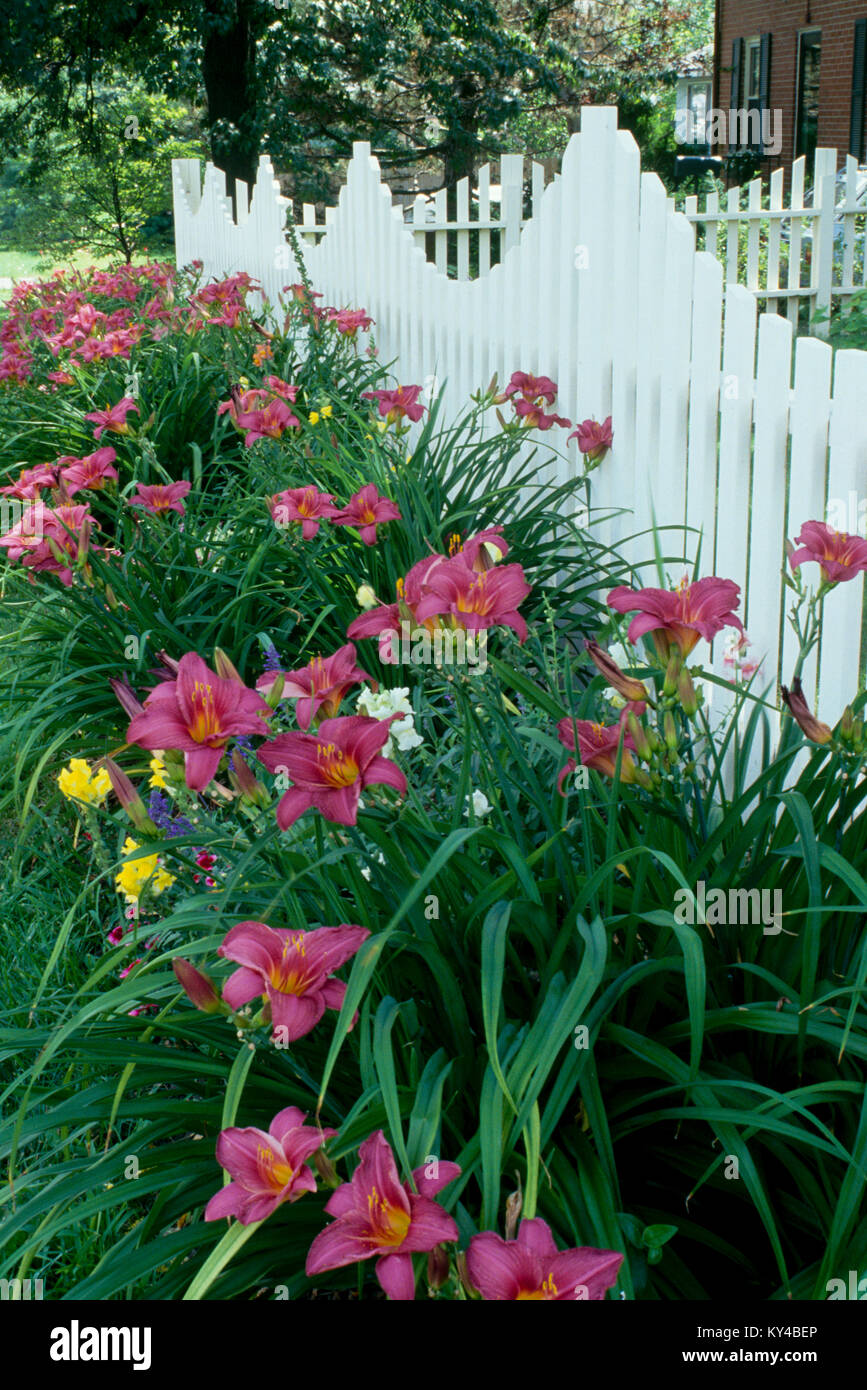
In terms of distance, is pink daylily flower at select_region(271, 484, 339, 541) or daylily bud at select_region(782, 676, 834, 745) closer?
daylily bud at select_region(782, 676, 834, 745)

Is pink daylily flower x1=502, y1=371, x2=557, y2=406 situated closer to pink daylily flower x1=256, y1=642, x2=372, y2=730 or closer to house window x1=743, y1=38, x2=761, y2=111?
pink daylily flower x1=256, y1=642, x2=372, y2=730

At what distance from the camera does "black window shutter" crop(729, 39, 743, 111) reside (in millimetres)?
19703

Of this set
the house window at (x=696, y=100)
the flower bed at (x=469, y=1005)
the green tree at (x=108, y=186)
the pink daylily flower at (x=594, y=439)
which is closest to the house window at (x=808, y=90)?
the house window at (x=696, y=100)

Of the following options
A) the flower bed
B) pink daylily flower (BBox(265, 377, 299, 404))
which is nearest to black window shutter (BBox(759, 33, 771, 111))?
pink daylily flower (BBox(265, 377, 299, 404))

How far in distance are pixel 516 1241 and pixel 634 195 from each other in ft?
9.02

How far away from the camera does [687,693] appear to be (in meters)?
1.63

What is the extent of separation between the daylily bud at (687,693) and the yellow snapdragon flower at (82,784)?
0.91 meters

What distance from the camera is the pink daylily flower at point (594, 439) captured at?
10.7 feet

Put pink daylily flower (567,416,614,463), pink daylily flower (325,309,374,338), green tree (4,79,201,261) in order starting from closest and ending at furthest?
pink daylily flower (567,416,614,463) < pink daylily flower (325,309,374,338) < green tree (4,79,201,261)

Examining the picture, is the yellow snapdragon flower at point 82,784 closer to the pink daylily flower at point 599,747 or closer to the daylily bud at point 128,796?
the daylily bud at point 128,796

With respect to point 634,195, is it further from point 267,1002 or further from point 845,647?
point 267,1002

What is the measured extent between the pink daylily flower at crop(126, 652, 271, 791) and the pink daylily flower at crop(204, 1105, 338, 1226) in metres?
0.40

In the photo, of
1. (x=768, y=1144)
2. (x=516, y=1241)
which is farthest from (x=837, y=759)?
(x=516, y=1241)

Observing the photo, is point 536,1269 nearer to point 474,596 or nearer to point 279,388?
point 474,596
